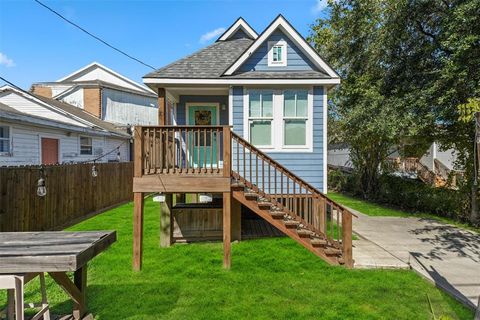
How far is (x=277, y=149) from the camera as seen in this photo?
25.1ft

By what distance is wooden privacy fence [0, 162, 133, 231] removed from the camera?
679 centimetres

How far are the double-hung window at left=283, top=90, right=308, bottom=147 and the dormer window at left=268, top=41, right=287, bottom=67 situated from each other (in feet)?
2.95

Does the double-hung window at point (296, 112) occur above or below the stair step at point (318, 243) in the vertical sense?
above

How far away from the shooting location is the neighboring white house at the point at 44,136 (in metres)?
9.21

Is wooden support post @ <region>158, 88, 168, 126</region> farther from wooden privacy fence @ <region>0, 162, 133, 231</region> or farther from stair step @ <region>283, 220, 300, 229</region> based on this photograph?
stair step @ <region>283, 220, 300, 229</region>

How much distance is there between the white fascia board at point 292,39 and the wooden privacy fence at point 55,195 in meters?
5.77

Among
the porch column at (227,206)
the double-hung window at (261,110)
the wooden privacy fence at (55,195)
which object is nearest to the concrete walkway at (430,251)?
the porch column at (227,206)

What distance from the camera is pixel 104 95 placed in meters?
22.5

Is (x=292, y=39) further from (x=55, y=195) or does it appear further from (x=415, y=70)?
(x=55, y=195)

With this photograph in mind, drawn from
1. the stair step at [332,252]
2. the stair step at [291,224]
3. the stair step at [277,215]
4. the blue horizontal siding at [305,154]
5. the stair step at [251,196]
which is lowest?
the stair step at [332,252]

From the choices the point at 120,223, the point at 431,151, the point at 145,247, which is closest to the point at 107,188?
the point at 120,223

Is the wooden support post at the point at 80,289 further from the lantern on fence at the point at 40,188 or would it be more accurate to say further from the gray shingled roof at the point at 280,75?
the gray shingled roof at the point at 280,75

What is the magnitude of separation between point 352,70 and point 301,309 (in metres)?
11.8

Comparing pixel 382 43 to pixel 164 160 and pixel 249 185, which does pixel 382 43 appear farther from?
pixel 164 160
